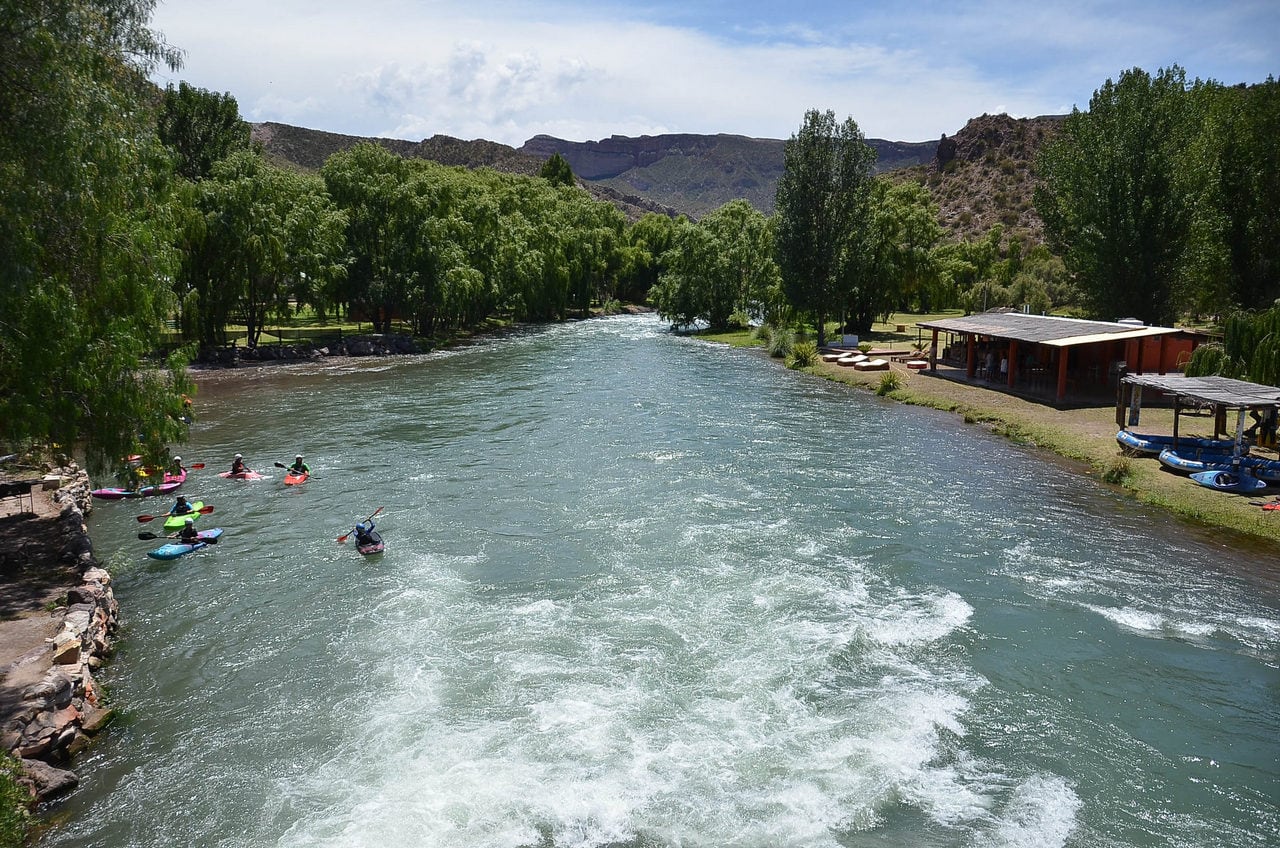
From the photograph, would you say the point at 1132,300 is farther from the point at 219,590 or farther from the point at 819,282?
the point at 219,590

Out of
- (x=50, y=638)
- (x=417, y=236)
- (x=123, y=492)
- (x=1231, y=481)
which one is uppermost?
(x=417, y=236)

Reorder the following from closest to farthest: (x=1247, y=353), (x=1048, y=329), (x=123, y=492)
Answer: (x=123, y=492) < (x=1247, y=353) < (x=1048, y=329)

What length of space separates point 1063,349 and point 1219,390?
40.0ft

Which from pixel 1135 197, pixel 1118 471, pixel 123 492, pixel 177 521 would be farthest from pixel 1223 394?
pixel 123 492

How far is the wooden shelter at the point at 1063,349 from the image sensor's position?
37.3 m

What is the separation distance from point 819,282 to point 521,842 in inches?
2140

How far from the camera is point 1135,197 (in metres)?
45.8

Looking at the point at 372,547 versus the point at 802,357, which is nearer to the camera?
the point at 372,547

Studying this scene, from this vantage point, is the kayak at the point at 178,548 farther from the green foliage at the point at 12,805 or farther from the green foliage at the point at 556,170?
the green foliage at the point at 556,170

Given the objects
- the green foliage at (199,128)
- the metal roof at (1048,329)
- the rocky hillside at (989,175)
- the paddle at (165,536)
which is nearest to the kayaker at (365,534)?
the paddle at (165,536)

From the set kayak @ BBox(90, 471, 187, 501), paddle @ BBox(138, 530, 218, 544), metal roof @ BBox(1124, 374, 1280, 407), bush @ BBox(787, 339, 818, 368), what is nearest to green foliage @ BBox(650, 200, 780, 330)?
bush @ BBox(787, 339, 818, 368)

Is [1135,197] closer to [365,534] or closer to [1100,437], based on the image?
[1100,437]

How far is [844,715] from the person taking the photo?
13.7 metres

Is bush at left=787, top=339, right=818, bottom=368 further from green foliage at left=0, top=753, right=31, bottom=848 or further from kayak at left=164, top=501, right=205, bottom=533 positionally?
green foliage at left=0, top=753, right=31, bottom=848
